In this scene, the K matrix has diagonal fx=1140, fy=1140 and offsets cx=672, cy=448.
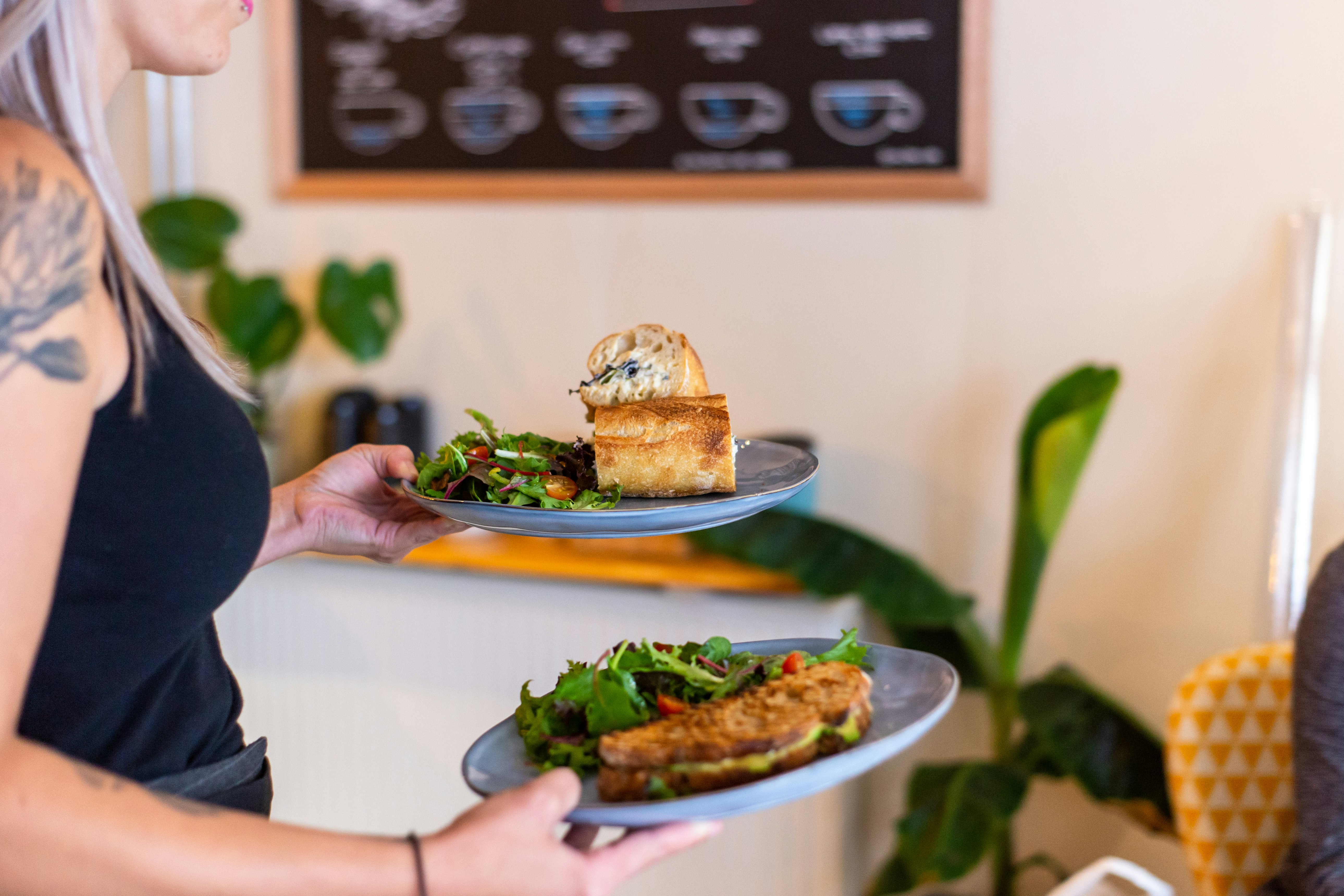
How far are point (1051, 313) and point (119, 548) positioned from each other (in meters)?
1.88

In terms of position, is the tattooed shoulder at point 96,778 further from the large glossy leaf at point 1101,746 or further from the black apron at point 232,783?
the large glossy leaf at point 1101,746

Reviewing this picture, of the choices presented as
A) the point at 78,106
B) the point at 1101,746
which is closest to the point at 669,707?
the point at 78,106

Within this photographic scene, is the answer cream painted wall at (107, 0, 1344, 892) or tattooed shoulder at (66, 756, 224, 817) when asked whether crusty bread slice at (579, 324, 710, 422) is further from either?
cream painted wall at (107, 0, 1344, 892)

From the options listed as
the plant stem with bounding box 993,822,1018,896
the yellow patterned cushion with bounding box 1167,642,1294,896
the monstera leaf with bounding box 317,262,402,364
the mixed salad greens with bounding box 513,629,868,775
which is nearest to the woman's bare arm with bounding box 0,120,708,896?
the mixed salad greens with bounding box 513,629,868,775

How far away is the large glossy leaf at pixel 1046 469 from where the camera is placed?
1.94 metres

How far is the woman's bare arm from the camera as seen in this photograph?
627 mm

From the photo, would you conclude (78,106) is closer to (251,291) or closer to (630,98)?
(630,98)

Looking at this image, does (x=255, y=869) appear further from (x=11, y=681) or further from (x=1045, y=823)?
(x=1045, y=823)

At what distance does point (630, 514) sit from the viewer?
3.01 ft

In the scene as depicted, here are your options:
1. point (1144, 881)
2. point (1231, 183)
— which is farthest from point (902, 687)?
point (1231, 183)

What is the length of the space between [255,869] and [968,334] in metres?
1.89

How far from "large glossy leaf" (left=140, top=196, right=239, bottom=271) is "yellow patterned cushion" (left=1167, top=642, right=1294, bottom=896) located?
2.15 m

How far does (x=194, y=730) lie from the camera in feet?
2.99

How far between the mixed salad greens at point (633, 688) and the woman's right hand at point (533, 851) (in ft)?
0.27
